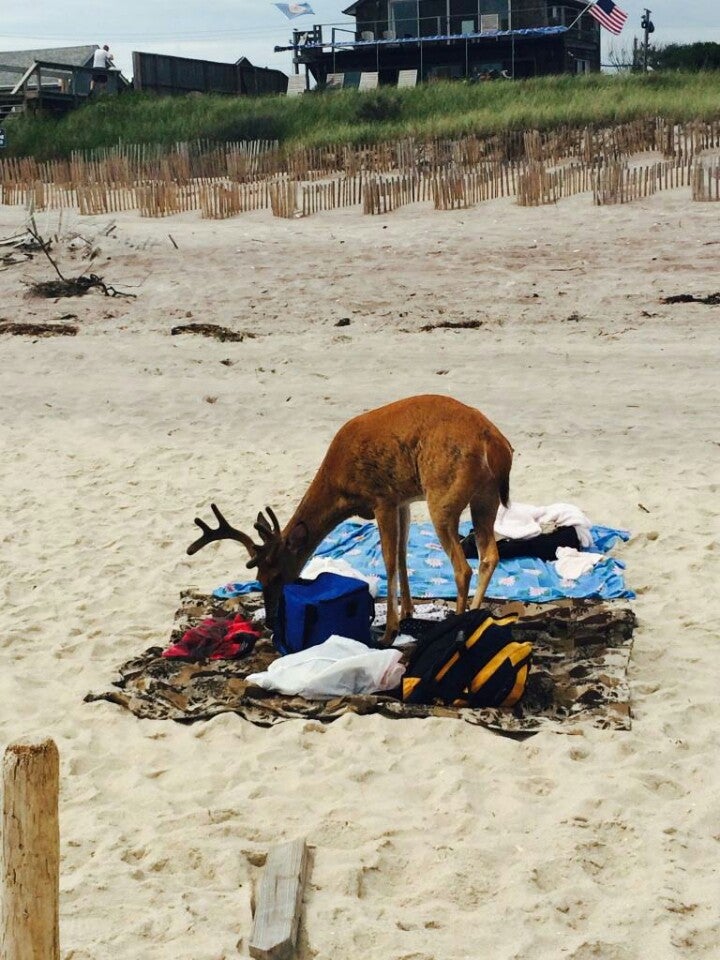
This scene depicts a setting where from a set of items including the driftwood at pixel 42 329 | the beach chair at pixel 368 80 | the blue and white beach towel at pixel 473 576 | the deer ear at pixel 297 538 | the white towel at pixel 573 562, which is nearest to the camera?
the deer ear at pixel 297 538

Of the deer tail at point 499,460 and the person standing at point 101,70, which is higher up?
the person standing at point 101,70

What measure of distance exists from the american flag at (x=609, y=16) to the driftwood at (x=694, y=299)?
22.4 metres

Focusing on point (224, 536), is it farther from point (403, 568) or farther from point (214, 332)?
point (214, 332)

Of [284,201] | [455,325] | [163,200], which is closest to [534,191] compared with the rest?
[284,201]

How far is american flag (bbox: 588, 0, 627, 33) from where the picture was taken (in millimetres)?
35344

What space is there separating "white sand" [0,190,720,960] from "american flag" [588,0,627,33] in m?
17.6

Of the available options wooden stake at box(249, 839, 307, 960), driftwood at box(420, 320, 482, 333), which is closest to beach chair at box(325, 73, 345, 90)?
driftwood at box(420, 320, 482, 333)

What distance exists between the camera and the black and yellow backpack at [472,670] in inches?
233

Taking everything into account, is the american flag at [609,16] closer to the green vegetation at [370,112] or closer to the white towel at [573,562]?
the green vegetation at [370,112]

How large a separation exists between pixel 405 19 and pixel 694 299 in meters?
38.4

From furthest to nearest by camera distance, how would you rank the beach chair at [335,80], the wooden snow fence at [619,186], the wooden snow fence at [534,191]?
the beach chair at [335,80] → the wooden snow fence at [534,191] → the wooden snow fence at [619,186]

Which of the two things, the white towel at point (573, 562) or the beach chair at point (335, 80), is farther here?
the beach chair at point (335, 80)

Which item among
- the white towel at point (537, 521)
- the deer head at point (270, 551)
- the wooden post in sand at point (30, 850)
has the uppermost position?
the wooden post in sand at point (30, 850)

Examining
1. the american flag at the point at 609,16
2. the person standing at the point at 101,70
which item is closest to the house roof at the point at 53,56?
the person standing at the point at 101,70
